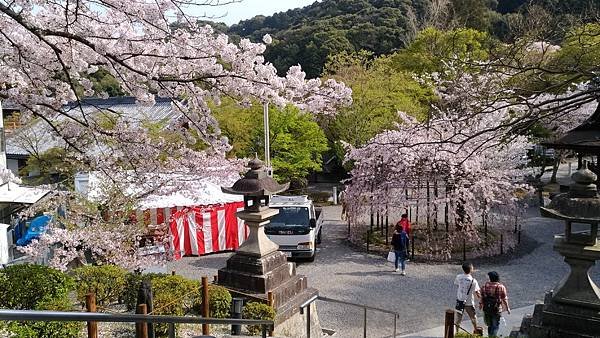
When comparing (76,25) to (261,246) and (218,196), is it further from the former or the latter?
(218,196)

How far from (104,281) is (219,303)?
6.60 ft

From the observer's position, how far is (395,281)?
11.7 metres

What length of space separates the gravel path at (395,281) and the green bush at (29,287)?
475cm

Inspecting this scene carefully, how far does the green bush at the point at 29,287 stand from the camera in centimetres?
622

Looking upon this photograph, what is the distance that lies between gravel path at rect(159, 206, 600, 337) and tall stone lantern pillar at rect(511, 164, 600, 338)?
4.21 metres

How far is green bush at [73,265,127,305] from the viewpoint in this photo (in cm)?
754

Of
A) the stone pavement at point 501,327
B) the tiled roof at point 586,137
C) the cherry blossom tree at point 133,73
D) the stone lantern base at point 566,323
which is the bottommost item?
the stone pavement at point 501,327

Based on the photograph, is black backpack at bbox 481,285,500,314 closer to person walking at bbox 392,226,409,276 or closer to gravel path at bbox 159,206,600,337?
gravel path at bbox 159,206,600,337

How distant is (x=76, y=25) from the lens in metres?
5.67

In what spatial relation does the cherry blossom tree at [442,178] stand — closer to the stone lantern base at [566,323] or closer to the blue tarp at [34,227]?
the stone lantern base at [566,323]

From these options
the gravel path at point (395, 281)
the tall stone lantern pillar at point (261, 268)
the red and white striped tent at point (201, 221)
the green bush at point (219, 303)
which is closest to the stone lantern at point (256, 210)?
the tall stone lantern pillar at point (261, 268)

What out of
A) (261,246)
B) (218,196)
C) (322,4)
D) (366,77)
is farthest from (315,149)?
(322,4)

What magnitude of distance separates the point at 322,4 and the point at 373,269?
54.1 meters

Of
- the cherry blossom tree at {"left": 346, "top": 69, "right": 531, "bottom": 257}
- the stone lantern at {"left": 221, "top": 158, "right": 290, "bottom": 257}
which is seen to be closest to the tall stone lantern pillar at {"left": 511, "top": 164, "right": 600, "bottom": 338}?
the stone lantern at {"left": 221, "top": 158, "right": 290, "bottom": 257}
